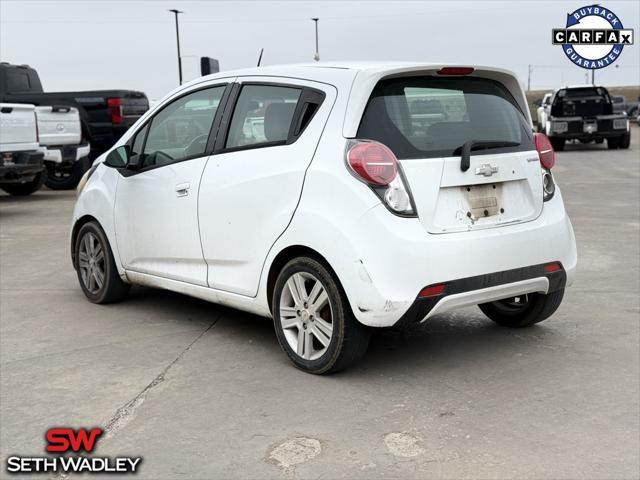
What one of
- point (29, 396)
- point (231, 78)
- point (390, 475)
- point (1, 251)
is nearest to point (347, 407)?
point (390, 475)

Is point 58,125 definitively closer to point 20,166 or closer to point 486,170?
point 20,166

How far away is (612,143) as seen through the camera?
26719mm

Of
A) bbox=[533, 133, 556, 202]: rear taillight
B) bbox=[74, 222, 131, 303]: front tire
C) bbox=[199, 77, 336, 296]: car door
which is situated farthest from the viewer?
bbox=[74, 222, 131, 303]: front tire

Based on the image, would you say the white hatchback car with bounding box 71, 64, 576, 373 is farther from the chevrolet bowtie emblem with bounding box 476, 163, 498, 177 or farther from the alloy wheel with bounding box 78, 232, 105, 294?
the alloy wheel with bounding box 78, 232, 105, 294

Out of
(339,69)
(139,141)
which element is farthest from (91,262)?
(339,69)

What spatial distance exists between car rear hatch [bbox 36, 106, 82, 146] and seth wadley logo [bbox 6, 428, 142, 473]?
12776mm

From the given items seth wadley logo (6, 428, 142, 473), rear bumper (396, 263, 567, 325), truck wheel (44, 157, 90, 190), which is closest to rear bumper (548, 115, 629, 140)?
truck wheel (44, 157, 90, 190)

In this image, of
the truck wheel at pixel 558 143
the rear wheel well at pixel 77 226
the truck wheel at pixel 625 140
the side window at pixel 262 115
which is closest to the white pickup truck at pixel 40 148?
the rear wheel well at pixel 77 226

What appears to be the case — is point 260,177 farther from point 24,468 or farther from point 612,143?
point 612,143

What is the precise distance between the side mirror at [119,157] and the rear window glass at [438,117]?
2330 millimetres

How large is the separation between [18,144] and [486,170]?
10.3 m

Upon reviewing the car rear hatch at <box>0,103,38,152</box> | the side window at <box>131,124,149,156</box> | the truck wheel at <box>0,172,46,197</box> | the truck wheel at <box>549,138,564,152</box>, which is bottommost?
the truck wheel at <box>549,138,564,152</box>

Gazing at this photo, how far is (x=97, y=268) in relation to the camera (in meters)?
6.75

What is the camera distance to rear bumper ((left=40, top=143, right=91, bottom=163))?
52.4 ft
